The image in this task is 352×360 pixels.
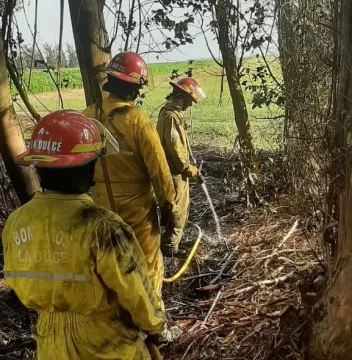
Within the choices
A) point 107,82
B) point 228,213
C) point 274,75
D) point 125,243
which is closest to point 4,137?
point 107,82

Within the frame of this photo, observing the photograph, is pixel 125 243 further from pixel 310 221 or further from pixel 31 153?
pixel 310 221

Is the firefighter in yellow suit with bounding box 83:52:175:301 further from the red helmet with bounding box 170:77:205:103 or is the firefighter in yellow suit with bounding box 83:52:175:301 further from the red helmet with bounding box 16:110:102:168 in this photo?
the red helmet with bounding box 170:77:205:103

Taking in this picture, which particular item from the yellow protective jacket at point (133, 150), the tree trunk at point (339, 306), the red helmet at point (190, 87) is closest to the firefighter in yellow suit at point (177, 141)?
the red helmet at point (190, 87)

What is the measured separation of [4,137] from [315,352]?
108 inches

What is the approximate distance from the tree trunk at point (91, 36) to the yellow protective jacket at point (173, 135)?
129 centimetres

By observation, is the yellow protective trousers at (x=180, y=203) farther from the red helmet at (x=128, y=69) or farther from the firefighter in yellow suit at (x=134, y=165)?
the red helmet at (x=128, y=69)

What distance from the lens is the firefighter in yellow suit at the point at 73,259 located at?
2.13 metres

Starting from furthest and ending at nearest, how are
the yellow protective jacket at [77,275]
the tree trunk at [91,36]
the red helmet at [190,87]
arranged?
the red helmet at [190,87]
the tree trunk at [91,36]
the yellow protective jacket at [77,275]

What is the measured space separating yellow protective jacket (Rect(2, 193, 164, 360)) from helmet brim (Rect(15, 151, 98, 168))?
0.14 metres

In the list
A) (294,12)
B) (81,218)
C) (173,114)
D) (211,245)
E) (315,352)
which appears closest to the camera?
(81,218)

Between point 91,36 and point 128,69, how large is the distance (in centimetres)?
55

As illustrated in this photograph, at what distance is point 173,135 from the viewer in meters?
5.67

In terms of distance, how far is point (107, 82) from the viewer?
4184 millimetres

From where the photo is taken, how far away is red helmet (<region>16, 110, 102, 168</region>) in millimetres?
2164
